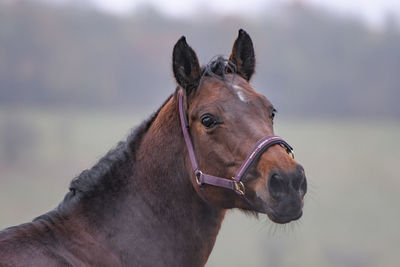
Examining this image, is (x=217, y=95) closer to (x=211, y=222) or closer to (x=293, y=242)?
(x=211, y=222)

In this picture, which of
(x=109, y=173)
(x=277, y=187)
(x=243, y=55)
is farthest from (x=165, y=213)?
(x=243, y=55)

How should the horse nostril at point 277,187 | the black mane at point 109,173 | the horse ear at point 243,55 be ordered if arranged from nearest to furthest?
the horse nostril at point 277,187 → the black mane at point 109,173 → the horse ear at point 243,55

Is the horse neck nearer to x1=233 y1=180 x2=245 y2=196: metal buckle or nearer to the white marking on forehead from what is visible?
x1=233 y1=180 x2=245 y2=196: metal buckle

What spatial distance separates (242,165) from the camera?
3.56 meters

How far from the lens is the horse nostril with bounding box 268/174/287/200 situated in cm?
330

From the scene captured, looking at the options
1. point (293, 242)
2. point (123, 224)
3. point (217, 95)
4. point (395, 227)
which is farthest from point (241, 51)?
point (395, 227)

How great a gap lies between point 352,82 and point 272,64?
3247mm

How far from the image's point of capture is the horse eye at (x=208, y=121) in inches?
146

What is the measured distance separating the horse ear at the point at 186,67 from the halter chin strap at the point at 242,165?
11.5 inches

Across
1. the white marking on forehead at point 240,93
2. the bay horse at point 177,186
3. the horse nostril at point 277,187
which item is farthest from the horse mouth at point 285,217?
the white marking on forehead at point 240,93

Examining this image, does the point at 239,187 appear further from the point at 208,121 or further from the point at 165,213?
the point at 165,213

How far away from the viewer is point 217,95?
3795mm

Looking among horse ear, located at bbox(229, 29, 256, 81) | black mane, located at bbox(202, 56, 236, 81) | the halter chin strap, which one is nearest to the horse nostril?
the halter chin strap

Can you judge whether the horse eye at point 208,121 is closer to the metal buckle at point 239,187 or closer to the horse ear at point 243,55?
the metal buckle at point 239,187
